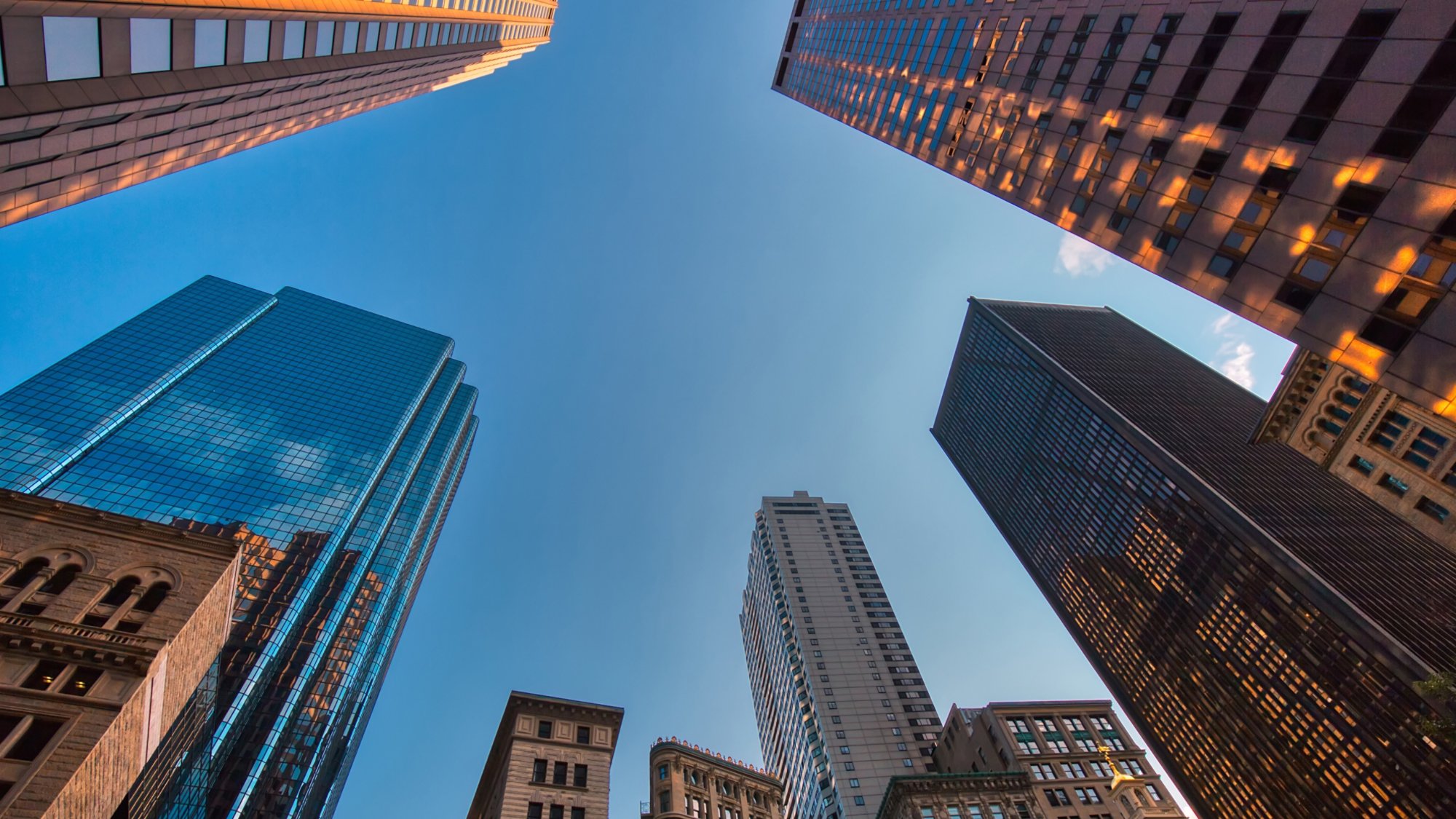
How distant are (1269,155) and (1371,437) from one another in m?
43.3

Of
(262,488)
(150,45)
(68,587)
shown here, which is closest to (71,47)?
(150,45)

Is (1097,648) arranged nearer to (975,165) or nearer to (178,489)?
(975,165)

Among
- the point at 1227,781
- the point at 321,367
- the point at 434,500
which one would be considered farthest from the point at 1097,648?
the point at 321,367

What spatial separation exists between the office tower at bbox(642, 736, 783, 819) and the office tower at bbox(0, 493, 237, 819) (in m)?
38.5

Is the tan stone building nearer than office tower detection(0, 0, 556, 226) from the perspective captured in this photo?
No

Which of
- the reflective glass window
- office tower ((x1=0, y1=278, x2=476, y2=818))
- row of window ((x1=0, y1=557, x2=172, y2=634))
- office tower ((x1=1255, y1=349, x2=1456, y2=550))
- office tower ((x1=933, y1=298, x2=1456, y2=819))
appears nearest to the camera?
the reflective glass window

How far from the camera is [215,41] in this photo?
95.9 ft

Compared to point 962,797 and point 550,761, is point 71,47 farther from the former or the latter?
point 962,797

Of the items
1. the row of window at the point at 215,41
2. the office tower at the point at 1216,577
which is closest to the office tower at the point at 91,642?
the row of window at the point at 215,41

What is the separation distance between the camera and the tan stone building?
75.1 m

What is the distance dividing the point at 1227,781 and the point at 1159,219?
10270 centimetres

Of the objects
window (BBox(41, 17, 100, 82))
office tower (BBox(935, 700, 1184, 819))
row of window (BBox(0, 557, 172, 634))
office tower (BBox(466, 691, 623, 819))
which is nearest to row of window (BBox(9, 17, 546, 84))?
window (BBox(41, 17, 100, 82))

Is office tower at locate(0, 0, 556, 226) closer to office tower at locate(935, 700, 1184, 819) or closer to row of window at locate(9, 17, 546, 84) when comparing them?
row of window at locate(9, 17, 546, 84)

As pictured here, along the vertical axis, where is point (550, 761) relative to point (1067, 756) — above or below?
below
